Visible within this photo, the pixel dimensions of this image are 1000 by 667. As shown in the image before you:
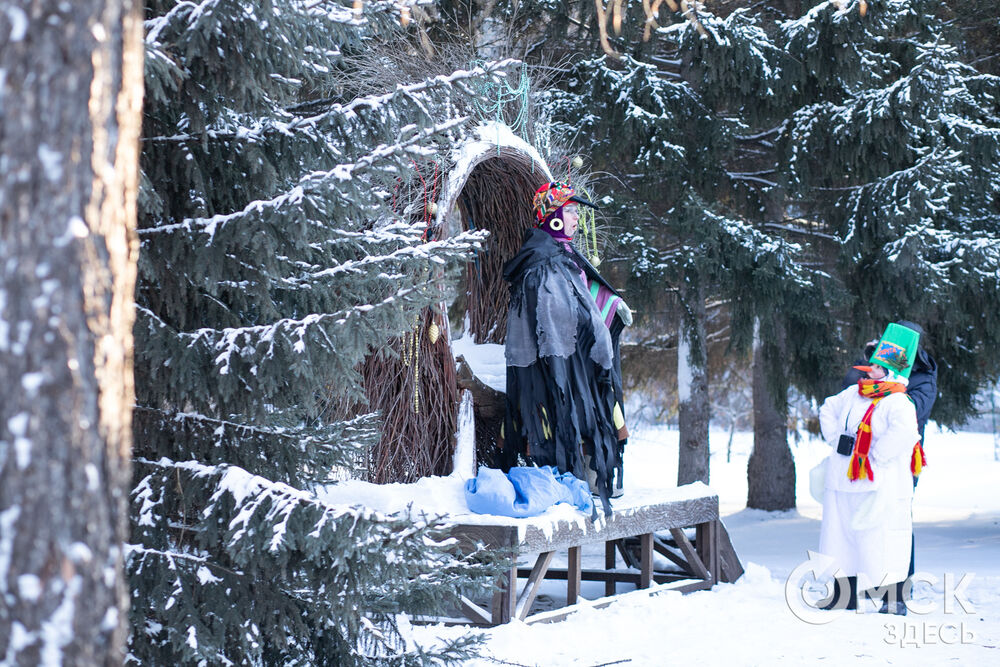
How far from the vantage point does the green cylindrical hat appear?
5.36 meters

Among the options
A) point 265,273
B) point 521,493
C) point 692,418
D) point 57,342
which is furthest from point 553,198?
point 57,342

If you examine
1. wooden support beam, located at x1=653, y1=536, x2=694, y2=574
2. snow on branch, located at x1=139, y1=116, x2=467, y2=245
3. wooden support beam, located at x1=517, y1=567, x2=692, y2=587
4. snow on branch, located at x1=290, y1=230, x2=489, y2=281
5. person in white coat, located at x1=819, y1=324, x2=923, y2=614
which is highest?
snow on branch, located at x1=139, y1=116, x2=467, y2=245

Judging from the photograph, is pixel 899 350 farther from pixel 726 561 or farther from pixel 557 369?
pixel 557 369

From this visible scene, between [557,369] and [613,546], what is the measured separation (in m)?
2.07

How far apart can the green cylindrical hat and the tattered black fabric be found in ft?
4.98

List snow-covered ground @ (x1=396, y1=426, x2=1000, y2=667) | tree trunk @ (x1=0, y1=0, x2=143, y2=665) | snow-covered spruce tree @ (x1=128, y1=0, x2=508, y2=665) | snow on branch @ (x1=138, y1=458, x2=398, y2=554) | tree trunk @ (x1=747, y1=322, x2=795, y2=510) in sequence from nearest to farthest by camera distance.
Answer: tree trunk @ (x1=0, y1=0, x2=143, y2=665), snow on branch @ (x1=138, y1=458, x2=398, y2=554), snow-covered spruce tree @ (x1=128, y1=0, x2=508, y2=665), snow-covered ground @ (x1=396, y1=426, x2=1000, y2=667), tree trunk @ (x1=747, y1=322, x2=795, y2=510)

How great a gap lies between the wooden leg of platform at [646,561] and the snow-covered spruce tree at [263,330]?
108 inches

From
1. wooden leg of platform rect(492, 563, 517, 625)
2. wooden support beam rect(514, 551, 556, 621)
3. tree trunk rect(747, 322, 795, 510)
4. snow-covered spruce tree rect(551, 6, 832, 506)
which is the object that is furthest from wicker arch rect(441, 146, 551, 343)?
tree trunk rect(747, 322, 795, 510)

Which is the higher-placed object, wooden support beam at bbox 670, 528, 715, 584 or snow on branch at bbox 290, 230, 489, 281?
snow on branch at bbox 290, 230, 489, 281

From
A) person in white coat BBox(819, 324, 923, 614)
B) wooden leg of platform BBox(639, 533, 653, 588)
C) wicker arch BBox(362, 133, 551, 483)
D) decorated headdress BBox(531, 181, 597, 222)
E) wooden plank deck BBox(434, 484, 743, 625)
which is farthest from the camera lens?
wooden leg of platform BBox(639, 533, 653, 588)

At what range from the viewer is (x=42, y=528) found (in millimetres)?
1275

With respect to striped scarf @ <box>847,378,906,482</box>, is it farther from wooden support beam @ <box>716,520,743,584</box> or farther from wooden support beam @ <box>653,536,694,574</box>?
wooden support beam @ <box>653,536,694,574</box>

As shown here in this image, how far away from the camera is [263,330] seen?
2.65 metres

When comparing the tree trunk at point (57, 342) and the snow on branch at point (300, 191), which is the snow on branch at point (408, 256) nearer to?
the snow on branch at point (300, 191)
